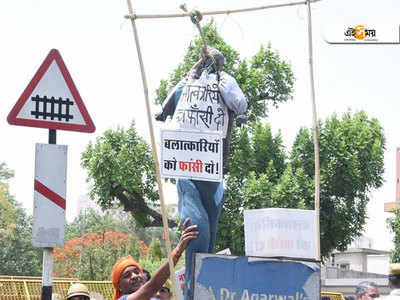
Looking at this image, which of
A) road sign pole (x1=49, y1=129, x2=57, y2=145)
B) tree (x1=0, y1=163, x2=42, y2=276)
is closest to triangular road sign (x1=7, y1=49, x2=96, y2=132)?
road sign pole (x1=49, y1=129, x2=57, y2=145)

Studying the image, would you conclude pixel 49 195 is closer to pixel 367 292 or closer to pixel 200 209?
pixel 200 209

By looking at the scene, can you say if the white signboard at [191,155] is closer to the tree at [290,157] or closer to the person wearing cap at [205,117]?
the person wearing cap at [205,117]

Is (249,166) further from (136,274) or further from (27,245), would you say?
(27,245)

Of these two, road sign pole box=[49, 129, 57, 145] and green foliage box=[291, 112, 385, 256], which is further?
green foliage box=[291, 112, 385, 256]

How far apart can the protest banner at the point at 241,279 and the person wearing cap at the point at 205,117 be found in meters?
1.45

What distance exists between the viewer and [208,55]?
22.3 feet

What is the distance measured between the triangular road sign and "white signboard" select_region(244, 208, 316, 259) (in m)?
1.45

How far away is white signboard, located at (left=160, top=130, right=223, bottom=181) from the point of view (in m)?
5.86

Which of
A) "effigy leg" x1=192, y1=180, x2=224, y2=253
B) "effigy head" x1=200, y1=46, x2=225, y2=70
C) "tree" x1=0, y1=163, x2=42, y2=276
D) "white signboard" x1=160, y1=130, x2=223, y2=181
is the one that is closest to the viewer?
"white signboard" x1=160, y1=130, x2=223, y2=181

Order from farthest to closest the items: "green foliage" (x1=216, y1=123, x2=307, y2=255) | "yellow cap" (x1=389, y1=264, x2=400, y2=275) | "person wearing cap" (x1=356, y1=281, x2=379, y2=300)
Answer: "green foliage" (x1=216, y1=123, x2=307, y2=255)
"person wearing cap" (x1=356, y1=281, x2=379, y2=300)
"yellow cap" (x1=389, y1=264, x2=400, y2=275)

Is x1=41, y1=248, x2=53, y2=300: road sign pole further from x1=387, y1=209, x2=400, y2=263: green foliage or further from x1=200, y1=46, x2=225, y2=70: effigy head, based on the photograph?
x1=387, y1=209, x2=400, y2=263: green foliage

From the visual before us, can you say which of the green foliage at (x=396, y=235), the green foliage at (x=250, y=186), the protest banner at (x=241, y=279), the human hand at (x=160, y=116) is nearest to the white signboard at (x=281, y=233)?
the protest banner at (x=241, y=279)

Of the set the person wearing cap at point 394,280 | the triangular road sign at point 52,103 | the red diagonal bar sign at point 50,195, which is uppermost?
the triangular road sign at point 52,103

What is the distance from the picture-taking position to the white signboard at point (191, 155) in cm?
586
